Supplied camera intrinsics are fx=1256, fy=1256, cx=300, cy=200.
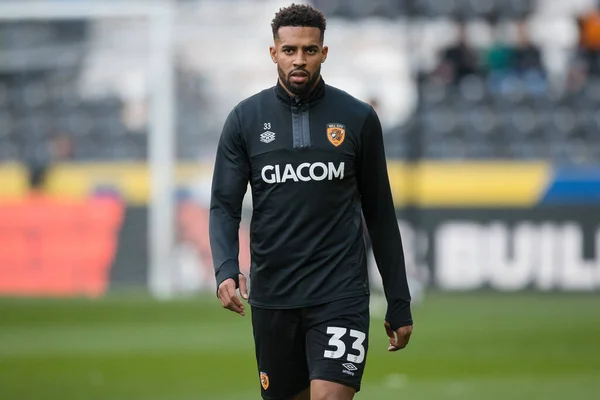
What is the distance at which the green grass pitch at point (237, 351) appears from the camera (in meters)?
9.27

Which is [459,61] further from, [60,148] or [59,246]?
[59,246]

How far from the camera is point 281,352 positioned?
5.20 metres

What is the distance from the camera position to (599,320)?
13.7m

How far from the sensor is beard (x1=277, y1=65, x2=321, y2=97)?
5.09 metres

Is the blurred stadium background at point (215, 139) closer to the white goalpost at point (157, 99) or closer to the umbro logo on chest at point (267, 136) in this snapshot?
the white goalpost at point (157, 99)

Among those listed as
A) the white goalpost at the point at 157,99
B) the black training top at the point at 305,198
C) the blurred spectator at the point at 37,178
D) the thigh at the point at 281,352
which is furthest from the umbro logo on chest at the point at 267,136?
the blurred spectator at the point at 37,178

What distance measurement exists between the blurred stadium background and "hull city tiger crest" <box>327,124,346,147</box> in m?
8.81

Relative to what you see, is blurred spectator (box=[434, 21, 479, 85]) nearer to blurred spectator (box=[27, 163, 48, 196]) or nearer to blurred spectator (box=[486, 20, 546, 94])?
blurred spectator (box=[486, 20, 546, 94])

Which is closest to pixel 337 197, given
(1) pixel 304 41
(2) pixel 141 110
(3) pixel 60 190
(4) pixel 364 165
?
(4) pixel 364 165

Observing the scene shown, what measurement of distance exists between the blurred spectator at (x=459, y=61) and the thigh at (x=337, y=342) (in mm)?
14102

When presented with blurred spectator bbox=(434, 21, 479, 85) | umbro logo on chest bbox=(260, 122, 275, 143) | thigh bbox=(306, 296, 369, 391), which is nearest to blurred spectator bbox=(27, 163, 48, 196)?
blurred spectator bbox=(434, 21, 479, 85)

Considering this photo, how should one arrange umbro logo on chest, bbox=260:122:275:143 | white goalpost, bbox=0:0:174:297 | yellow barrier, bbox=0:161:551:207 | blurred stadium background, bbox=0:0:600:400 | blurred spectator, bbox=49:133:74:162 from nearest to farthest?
umbro logo on chest, bbox=260:122:275:143
blurred stadium background, bbox=0:0:600:400
yellow barrier, bbox=0:161:551:207
white goalpost, bbox=0:0:174:297
blurred spectator, bbox=49:133:74:162

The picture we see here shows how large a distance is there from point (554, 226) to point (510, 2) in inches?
188

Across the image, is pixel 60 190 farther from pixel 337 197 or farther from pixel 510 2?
pixel 337 197
